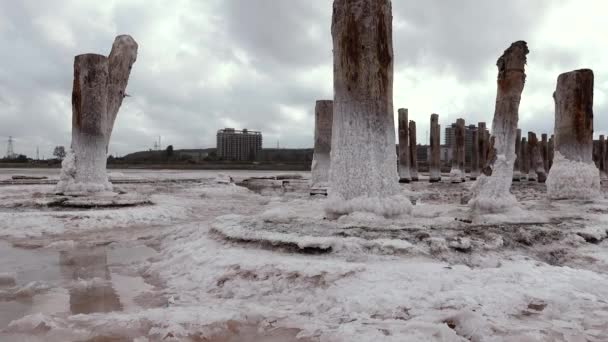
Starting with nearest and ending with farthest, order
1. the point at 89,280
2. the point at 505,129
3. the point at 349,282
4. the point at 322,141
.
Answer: the point at 349,282 → the point at 89,280 → the point at 505,129 → the point at 322,141

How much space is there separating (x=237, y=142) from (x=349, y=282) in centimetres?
7899

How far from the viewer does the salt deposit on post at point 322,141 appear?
1346 centimetres

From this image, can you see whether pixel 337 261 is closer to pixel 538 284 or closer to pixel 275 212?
pixel 538 284

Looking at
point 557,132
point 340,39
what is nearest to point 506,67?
point 340,39

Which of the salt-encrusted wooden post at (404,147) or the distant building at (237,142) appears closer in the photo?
the salt-encrusted wooden post at (404,147)

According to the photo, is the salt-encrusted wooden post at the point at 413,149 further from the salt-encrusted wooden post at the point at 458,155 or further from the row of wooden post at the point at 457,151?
the salt-encrusted wooden post at the point at 458,155

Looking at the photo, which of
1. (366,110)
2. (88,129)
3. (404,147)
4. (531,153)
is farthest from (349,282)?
(531,153)

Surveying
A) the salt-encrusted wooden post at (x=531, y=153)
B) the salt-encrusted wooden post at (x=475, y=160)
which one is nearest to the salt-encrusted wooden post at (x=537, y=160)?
the salt-encrusted wooden post at (x=531, y=153)

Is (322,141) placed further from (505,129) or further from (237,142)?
(237,142)

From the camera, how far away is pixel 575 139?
1000 cm

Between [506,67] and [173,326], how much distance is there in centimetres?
653

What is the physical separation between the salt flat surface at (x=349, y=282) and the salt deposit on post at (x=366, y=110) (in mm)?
320

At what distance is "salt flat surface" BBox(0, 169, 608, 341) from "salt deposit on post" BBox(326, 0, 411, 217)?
320mm

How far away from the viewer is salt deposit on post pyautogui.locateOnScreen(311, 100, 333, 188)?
44.2ft
